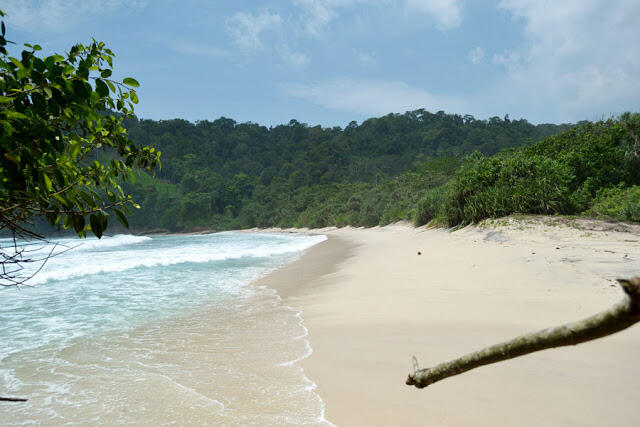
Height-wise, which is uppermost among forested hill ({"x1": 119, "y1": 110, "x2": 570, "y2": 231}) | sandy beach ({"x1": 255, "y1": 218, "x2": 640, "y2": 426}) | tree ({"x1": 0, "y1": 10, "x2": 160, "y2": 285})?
forested hill ({"x1": 119, "y1": 110, "x2": 570, "y2": 231})

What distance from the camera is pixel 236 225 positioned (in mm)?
75000

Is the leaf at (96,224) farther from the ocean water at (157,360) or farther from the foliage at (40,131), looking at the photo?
the ocean water at (157,360)

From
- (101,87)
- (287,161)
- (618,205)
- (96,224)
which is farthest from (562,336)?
(287,161)

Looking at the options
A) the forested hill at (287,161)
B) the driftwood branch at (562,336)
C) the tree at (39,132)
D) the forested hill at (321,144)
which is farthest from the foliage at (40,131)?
the forested hill at (321,144)

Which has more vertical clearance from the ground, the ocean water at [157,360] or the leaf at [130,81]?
the leaf at [130,81]

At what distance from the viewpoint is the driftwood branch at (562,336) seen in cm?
61

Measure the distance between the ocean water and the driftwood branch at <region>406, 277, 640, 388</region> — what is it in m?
1.77

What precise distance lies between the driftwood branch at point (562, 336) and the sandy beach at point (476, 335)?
1568mm

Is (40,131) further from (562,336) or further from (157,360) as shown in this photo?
(157,360)

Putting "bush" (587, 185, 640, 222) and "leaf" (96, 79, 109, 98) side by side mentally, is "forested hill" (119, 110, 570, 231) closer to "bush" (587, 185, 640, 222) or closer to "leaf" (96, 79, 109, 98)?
"bush" (587, 185, 640, 222)

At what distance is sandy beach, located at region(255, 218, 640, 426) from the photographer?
2.40m

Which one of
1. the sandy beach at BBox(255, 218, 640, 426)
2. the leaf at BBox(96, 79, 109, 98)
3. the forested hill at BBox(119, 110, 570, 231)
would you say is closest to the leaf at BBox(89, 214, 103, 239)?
the leaf at BBox(96, 79, 109, 98)

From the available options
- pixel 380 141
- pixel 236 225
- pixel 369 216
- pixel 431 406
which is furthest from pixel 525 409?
pixel 380 141

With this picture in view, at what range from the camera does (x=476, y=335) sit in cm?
357
